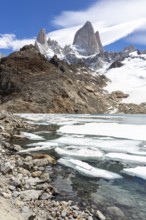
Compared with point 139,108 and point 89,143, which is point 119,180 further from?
point 139,108

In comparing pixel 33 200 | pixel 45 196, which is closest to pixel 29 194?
pixel 33 200

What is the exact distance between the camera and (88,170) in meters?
20.8

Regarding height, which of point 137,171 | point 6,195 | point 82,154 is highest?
point 82,154

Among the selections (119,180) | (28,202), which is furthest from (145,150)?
(28,202)

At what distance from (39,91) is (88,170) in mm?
92484

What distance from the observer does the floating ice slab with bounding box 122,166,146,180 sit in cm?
1989

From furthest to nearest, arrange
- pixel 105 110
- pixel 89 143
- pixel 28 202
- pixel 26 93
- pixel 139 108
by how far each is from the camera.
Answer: pixel 139 108
pixel 105 110
pixel 26 93
pixel 89 143
pixel 28 202

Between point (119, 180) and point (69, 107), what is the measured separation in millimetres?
94712

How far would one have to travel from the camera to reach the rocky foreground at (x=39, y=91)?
10769 centimetres

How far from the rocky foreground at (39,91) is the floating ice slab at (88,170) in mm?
79875

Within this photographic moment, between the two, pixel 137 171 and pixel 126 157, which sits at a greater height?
pixel 126 157

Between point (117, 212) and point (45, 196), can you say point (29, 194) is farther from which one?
point (117, 212)

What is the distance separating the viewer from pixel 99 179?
19.2m

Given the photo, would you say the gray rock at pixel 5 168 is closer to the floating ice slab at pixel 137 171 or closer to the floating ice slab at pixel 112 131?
the floating ice slab at pixel 137 171
